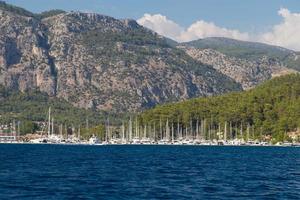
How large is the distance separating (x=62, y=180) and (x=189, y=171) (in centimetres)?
2234

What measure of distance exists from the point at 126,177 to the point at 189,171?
13.3 metres

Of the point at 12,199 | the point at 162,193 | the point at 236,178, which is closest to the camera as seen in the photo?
the point at 12,199

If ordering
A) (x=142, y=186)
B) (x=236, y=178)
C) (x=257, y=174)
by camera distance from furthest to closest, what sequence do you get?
(x=257, y=174)
(x=236, y=178)
(x=142, y=186)

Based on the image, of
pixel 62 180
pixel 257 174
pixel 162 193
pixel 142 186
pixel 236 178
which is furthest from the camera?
pixel 257 174

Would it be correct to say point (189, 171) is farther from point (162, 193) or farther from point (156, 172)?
point (162, 193)

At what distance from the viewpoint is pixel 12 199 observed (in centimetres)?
5834

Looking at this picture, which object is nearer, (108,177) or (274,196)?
(274,196)

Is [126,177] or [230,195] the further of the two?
[126,177]

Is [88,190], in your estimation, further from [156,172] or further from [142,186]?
[156,172]

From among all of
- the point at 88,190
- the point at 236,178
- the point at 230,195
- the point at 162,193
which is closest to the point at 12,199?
the point at 88,190

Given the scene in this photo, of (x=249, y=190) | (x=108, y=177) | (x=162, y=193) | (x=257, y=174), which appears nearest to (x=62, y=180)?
(x=108, y=177)

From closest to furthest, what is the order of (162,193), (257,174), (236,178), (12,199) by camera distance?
1. (12,199)
2. (162,193)
3. (236,178)
4. (257,174)

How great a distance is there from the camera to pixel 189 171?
91875mm

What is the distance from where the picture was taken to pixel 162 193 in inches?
2479
